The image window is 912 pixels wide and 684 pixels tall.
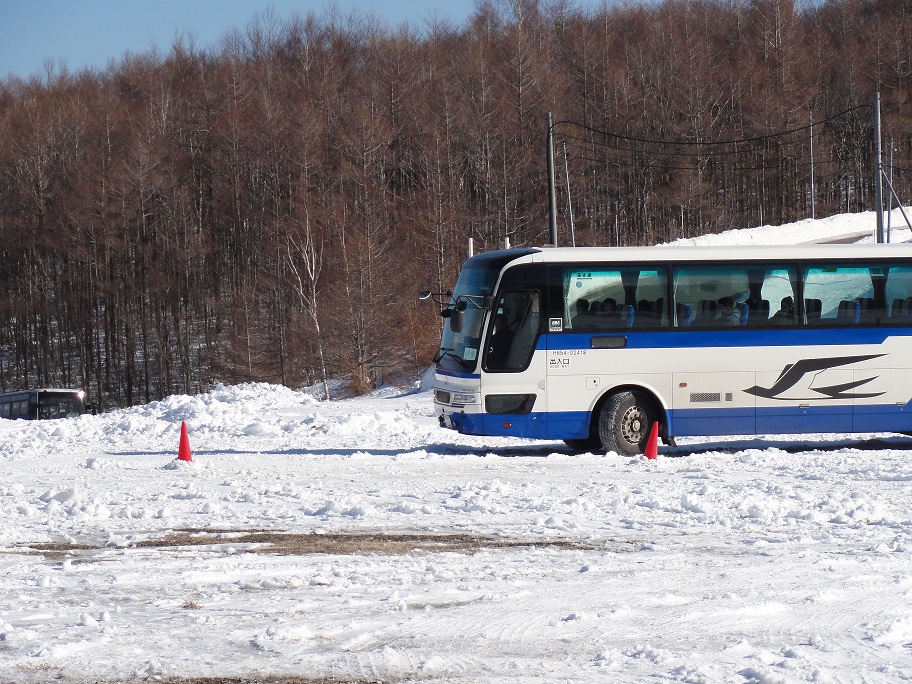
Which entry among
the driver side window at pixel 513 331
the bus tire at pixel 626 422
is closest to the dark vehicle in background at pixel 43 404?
the driver side window at pixel 513 331

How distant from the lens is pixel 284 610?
22.2 feet

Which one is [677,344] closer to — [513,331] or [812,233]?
[513,331]

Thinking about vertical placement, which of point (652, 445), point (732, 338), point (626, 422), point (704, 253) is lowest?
point (652, 445)

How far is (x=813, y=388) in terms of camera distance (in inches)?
632

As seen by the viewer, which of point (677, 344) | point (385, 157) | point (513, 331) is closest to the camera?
point (513, 331)

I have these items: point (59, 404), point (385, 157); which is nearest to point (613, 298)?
point (59, 404)

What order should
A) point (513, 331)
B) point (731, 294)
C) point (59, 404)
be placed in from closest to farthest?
point (513, 331) < point (731, 294) < point (59, 404)

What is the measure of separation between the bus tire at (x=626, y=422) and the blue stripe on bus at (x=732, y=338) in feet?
2.62

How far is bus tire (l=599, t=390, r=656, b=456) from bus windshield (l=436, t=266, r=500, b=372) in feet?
6.89

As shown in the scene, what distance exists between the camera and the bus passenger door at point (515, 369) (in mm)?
15406

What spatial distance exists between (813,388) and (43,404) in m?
34.7

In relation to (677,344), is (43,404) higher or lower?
lower

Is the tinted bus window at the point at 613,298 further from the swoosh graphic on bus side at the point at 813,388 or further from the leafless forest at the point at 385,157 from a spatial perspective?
the leafless forest at the point at 385,157

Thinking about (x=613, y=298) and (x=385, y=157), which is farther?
(x=385, y=157)
